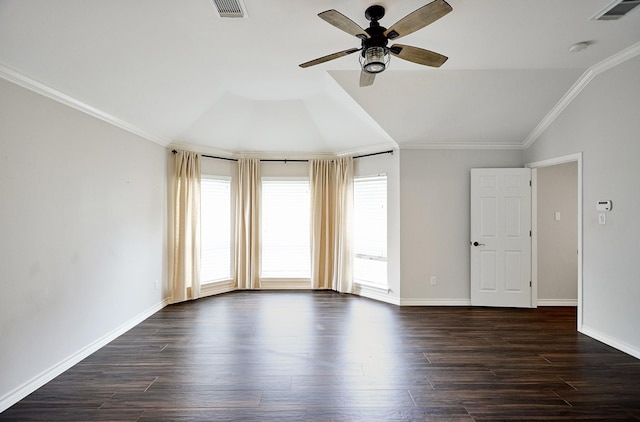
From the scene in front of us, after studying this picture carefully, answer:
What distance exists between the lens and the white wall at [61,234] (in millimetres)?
2504

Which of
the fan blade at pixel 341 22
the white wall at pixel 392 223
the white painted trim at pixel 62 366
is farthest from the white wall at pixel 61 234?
the white wall at pixel 392 223

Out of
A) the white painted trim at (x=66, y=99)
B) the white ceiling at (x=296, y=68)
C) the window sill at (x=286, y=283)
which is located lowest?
the window sill at (x=286, y=283)

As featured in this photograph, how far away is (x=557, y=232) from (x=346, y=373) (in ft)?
14.0

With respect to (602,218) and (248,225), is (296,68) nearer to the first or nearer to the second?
(248,225)

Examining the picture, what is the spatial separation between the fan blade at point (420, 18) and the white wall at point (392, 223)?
2909 mm

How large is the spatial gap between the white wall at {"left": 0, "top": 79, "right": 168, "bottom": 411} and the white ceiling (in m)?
0.37

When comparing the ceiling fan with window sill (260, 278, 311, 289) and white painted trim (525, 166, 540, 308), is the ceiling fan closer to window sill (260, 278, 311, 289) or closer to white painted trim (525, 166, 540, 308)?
white painted trim (525, 166, 540, 308)

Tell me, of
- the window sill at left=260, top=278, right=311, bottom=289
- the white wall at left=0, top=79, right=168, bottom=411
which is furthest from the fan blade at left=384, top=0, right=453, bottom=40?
the window sill at left=260, top=278, right=311, bottom=289

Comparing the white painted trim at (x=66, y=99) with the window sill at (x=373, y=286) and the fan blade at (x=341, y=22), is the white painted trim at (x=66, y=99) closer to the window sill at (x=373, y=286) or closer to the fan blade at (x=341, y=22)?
the fan blade at (x=341, y=22)

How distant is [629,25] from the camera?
2.79m

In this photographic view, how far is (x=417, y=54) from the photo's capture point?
248 centimetres

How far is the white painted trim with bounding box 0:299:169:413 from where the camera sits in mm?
2459

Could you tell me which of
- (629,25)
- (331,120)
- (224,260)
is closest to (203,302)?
(224,260)

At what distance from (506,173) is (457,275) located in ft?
5.75
